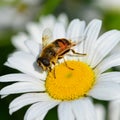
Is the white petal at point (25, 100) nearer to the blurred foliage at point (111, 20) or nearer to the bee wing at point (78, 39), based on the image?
the bee wing at point (78, 39)

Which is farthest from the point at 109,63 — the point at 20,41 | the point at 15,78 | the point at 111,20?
the point at 111,20

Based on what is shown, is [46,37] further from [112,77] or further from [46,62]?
[112,77]

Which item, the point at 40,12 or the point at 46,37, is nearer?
the point at 46,37

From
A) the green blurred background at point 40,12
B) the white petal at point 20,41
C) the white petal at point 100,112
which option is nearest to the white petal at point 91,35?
the white petal at point 100,112

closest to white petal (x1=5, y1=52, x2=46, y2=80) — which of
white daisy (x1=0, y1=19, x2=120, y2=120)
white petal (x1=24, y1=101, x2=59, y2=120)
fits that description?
white daisy (x1=0, y1=19, x2=120, y2=120)

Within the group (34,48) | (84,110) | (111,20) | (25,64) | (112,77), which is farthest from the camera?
(111,20)

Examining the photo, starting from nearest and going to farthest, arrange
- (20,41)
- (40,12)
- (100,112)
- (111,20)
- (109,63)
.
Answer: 1. (109,63)
2. (100,112)
3. (20,41)
4. (40,12)
5. (111,20)
